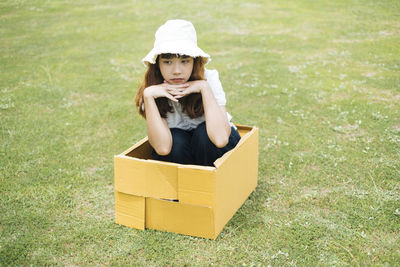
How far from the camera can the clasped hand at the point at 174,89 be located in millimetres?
2887

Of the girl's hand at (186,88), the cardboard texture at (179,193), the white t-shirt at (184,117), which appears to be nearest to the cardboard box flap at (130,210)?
the cardboard texture at (179,193)

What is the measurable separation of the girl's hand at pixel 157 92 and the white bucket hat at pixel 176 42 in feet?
→ 0.61

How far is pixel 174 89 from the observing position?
2.93 meters

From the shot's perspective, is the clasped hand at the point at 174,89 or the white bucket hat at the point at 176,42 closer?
the white bucket hat at the point at 176,42

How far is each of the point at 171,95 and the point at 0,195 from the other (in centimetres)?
176

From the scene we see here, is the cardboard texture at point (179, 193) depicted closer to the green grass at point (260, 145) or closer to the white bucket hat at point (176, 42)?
the green grass at point (260, 145)

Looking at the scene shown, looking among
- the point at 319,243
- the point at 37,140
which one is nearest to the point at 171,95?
the point at 319,243

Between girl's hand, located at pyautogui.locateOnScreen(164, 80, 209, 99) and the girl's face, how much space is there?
49 millimetres

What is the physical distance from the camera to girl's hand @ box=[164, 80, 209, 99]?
2902mm

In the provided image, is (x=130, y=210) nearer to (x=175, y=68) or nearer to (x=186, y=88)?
(x=186, y=88)

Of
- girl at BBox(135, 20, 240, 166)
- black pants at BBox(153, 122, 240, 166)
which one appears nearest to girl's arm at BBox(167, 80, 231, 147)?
girl at BBox(135, 20, 240, 166)

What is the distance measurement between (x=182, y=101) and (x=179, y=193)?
76 centimetres

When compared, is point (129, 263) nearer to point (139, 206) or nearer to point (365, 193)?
point (139, 206)

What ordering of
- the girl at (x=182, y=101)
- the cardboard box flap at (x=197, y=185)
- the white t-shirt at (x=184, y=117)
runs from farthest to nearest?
the white t-shirt at (x=184, y=117) < the girl at (x=182, y=101) < the cardboard box flap at (x=197, y=185)
